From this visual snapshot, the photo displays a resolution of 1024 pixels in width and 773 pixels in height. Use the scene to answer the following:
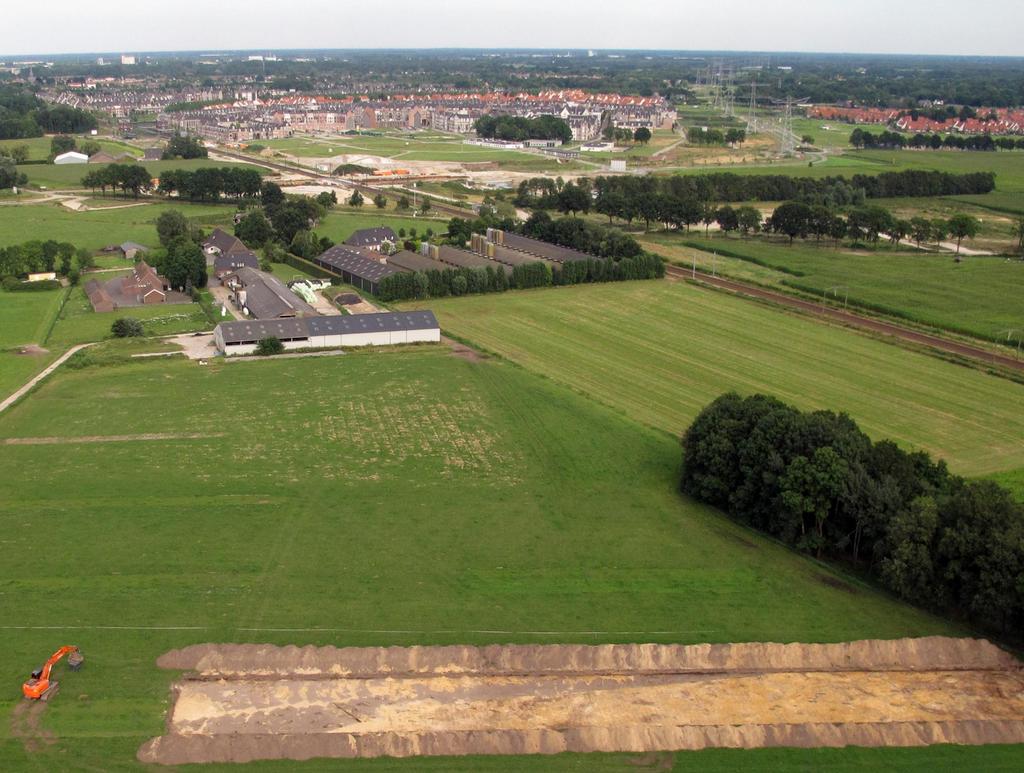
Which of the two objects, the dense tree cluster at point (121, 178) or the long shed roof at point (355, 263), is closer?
the long shed roof at point (355, 263)

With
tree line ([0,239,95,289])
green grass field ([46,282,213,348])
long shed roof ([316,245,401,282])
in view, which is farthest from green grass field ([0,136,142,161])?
green grass field ([46,282,213,348])

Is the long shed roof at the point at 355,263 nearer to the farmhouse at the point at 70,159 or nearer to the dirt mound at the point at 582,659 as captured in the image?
the dirt mound at the point at 582,659

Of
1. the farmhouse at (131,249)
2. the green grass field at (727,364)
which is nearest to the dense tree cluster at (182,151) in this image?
the farmhouse at (131,249)

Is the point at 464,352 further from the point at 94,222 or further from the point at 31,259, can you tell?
the point at 94,222

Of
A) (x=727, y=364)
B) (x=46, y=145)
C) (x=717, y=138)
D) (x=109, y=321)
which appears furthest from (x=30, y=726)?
(x=717, y=138)

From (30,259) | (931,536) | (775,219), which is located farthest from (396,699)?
(775,219)

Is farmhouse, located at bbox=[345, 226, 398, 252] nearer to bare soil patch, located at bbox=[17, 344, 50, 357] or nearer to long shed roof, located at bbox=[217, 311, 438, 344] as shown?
long shed roof, located at bbox=[217, 311, 438, 344]
